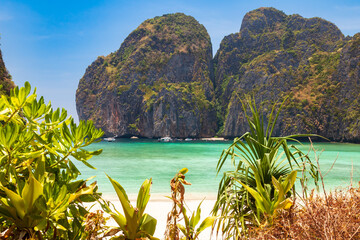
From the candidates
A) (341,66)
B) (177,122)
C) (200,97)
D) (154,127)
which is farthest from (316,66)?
(154,127)

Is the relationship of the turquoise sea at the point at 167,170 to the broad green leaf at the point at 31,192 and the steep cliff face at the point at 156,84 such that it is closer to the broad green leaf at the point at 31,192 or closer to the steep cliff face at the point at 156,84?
the broad green leaf at the point at 31,192

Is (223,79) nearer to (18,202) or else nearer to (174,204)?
(174,204)

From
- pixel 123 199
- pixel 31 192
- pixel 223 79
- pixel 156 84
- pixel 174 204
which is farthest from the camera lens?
pixel 223 79

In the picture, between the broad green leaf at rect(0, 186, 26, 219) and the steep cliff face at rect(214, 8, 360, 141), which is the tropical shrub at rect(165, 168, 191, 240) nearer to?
the broad green leaf at rect(0, 186, 26, 219)

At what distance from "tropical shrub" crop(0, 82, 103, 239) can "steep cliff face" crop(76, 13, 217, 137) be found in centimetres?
7923

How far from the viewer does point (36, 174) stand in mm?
1251

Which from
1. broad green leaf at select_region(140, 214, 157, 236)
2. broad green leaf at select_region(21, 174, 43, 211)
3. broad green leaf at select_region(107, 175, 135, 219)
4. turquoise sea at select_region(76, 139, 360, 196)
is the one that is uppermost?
broad green leaf at select_region(21, 174, 43, 211)

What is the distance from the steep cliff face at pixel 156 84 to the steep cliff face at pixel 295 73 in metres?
10.2

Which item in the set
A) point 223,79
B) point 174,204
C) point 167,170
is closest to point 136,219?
point 174,204

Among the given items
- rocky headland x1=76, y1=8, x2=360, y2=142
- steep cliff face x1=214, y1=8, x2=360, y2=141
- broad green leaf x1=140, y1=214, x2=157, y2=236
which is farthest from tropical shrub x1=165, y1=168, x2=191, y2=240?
rocky headland x1=76, y1=8, x2=360, y2=142

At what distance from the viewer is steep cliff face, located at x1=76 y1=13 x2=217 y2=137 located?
274 ft

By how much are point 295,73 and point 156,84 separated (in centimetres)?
4615

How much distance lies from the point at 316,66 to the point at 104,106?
226 ft

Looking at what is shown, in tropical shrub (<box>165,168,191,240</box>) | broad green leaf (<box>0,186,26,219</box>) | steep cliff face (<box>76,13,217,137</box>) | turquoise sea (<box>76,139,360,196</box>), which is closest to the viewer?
broad green leaf (<box>0,186,26,219</box>)
